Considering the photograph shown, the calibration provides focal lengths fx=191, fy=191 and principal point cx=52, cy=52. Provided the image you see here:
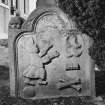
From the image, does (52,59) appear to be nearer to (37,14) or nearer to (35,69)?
(35,69)

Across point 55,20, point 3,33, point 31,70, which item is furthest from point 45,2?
point 3,33

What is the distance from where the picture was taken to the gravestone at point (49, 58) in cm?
305

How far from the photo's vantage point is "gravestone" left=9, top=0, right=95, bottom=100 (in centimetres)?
305

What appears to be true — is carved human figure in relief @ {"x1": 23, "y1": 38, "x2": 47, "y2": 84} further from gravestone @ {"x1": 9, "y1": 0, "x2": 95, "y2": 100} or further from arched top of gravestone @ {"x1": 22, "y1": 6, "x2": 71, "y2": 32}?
arched top of gravestone @ {"x1": 22, "y1": 6, "x2": 71, "y2": 32}

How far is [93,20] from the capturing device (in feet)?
10.9

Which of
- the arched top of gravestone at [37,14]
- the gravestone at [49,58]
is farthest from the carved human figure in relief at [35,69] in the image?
the arched top of gravestone at [37,14]

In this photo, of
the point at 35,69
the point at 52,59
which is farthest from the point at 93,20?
the point at 35,69

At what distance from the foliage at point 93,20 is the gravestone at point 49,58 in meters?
0.17

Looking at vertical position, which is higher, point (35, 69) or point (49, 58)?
point (49, 58)

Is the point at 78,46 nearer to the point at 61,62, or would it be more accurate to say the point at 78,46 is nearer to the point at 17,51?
the point at 61,62

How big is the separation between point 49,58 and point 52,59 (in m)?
0.06

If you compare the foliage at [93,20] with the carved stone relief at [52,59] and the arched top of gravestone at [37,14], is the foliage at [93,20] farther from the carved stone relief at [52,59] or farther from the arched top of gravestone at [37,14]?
the arched top of gravestone at [37,14]

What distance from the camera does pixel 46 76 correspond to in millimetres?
3182

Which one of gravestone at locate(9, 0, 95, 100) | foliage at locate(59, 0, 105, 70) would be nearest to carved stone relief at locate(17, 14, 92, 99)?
gravestone at locate(9, 0, 95, 100)
